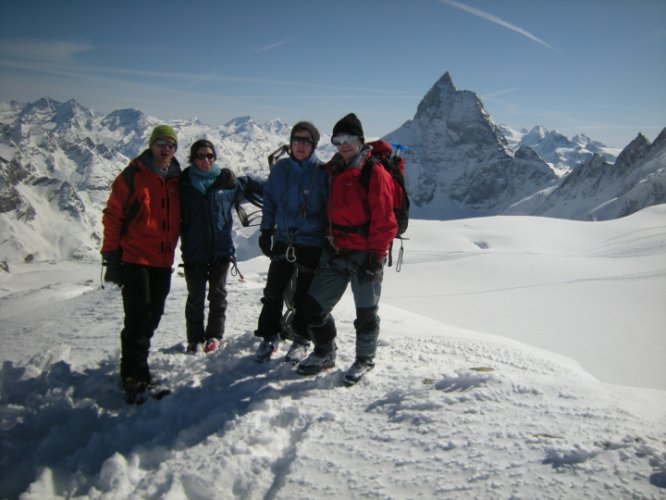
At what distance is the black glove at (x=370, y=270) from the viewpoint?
4.15m

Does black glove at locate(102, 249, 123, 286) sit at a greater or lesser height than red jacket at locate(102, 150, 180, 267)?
lesser

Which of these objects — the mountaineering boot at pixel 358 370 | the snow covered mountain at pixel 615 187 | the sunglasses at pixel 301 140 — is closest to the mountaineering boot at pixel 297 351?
the mountaineering boot at pixel 358 370

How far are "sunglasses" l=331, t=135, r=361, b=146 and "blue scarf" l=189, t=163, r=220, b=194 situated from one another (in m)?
1.58

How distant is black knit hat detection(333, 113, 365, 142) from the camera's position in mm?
4277

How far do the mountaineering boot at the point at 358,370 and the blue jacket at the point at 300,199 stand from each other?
4.33 feet

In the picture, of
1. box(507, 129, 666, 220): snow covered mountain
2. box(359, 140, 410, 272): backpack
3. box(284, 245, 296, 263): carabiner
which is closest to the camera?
box(359, 140, 410, 272): backpack

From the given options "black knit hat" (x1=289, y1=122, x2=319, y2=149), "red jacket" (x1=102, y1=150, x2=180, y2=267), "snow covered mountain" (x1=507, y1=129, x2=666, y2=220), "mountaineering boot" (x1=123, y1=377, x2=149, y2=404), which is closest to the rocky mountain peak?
"snow covered mountain" (x1=507, y1=129, x2=666, y2=220)

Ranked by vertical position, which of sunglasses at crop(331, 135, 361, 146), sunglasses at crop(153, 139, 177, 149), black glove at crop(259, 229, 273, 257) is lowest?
black glove at crop(259, 229, 273, 257)

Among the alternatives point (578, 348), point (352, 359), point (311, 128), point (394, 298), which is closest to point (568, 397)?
point (352, 359)

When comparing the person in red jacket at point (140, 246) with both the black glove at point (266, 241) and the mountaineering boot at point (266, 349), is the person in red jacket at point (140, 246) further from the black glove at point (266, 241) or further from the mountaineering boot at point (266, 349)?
the mountaineering boot at point (266, 349)

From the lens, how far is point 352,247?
4266 millimetres

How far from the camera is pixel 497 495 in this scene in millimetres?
2439

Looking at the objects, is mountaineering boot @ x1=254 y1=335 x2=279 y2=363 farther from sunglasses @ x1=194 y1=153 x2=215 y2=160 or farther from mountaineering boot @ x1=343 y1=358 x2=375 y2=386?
sunglasses @ x1=194 y1=153 x2=215 y2=160

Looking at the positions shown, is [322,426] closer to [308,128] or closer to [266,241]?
[266,241]
